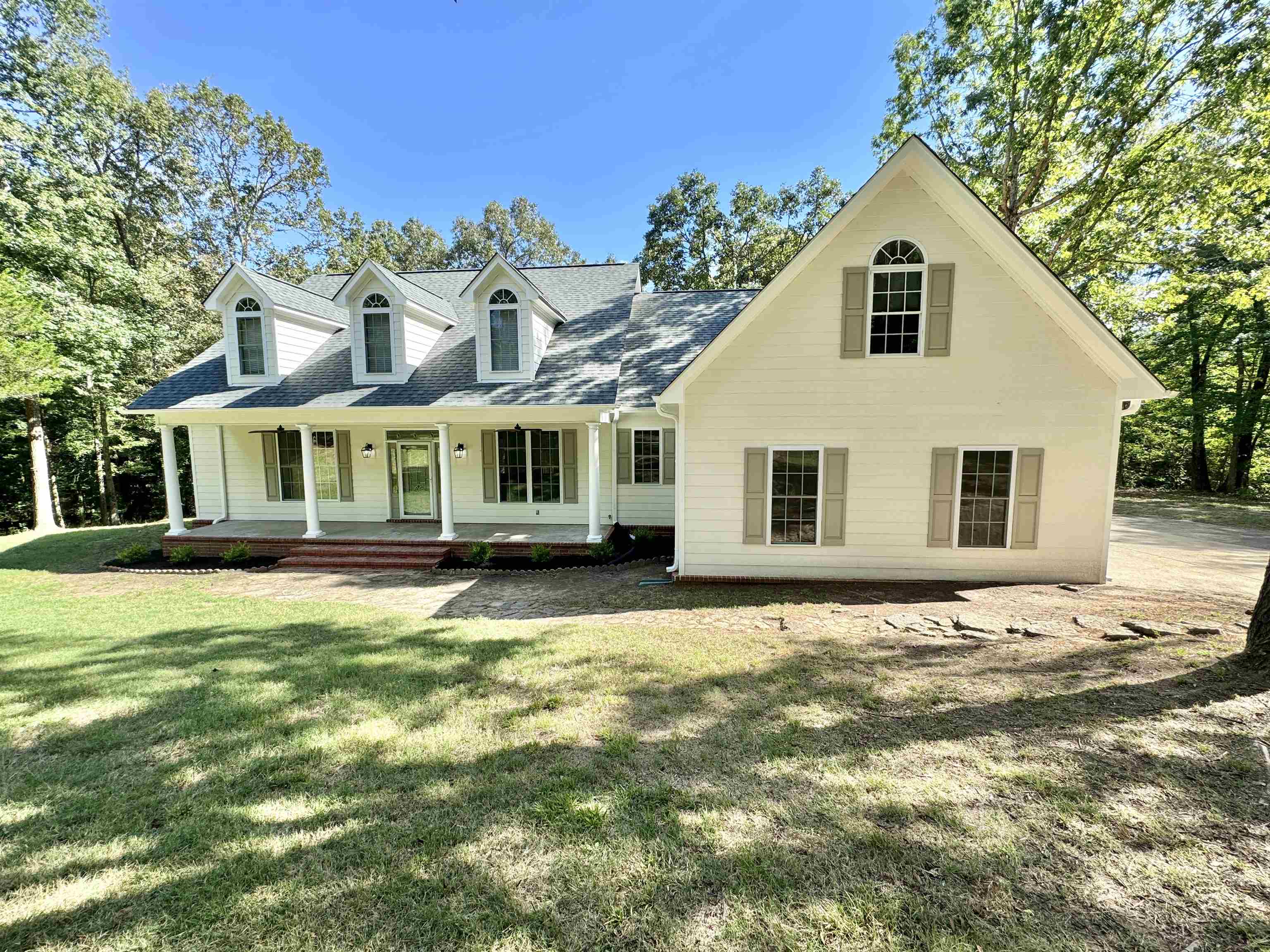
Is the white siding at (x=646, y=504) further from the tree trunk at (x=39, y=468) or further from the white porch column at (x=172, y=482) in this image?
the tree trunk at (x=39, y=468)

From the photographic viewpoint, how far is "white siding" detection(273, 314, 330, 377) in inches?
484

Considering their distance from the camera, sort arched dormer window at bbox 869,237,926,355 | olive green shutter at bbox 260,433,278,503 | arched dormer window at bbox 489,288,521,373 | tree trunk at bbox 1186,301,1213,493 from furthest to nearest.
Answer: tree trunk at bbox 1186,301,1213,493, olive green shutter at bbox 260,433,278,503, arched dormer window at bbox 489,288,521,373, arched dormer window at bbox 869,237,926,355

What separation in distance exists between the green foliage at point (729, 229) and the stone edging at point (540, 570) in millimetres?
19663

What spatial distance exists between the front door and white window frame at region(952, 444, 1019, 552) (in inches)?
440

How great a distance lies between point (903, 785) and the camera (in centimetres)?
331

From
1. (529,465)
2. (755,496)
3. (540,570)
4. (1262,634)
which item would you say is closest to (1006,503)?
(1262,634)

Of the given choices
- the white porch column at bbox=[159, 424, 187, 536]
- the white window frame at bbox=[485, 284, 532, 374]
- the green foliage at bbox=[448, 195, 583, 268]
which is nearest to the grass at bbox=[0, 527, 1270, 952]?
the white porch column at bbox=[159, 424, 187, 536]

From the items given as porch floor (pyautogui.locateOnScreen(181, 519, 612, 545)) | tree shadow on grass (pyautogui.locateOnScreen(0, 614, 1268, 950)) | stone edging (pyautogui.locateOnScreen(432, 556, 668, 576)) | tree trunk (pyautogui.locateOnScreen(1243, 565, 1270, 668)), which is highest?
tree trunk (pyautogui.locateOnScreen(1243, 565, 1270, 668))

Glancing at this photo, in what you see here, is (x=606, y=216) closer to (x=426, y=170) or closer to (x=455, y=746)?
(x=426, y=170)

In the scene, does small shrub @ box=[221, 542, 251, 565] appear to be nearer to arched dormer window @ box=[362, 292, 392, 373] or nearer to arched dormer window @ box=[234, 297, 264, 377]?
arched dormer window @ box=[234, 297, 264, 377]

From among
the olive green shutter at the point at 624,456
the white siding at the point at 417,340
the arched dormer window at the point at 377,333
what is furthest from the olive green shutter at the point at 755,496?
the arched dormer window at the point at 377,333

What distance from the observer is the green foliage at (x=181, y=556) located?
10938mm

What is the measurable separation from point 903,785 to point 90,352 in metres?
23.2

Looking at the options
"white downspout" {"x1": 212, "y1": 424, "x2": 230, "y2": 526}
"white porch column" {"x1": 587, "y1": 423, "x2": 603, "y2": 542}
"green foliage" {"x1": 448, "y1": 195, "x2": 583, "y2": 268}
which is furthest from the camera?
"green foliage" {"x1": 448, "y1": 195, "x2": 583, "y2": 268}
